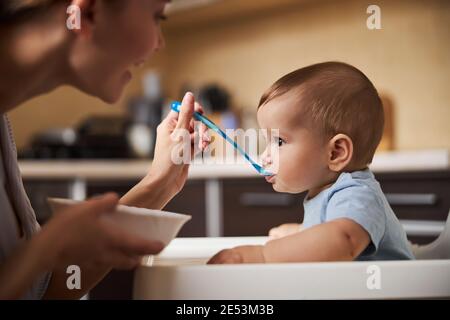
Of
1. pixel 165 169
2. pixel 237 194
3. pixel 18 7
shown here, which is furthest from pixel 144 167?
pixel 18 7

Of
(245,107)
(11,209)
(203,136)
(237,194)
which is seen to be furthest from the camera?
(245,107)

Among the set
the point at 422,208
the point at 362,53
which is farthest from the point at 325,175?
the point at 422,208

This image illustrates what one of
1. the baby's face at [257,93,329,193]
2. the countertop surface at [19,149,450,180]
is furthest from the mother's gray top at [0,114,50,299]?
the countertop surface at [19,149,450,180]

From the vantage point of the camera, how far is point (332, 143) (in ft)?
1.69

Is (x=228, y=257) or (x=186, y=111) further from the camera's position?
(x=186, y=111)

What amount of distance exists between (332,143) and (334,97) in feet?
0.13

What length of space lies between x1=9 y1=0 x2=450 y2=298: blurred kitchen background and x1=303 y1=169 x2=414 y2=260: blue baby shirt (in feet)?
2.41

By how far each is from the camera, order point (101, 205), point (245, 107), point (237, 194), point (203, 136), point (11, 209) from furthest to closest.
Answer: point (245, 107), point (237, 194), point (203, 136), point (11, 209), point (101, 205)

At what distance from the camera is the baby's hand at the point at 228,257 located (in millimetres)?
446

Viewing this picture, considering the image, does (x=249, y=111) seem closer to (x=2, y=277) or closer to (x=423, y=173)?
(x=423, y=173)

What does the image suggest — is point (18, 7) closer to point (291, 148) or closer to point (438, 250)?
point (291, 148)

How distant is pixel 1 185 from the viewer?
467 millimetres

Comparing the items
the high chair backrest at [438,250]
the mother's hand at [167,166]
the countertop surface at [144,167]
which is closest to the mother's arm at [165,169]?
the mother's hand at [167,166]

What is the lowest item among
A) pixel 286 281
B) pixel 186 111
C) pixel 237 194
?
pixel 237 194
